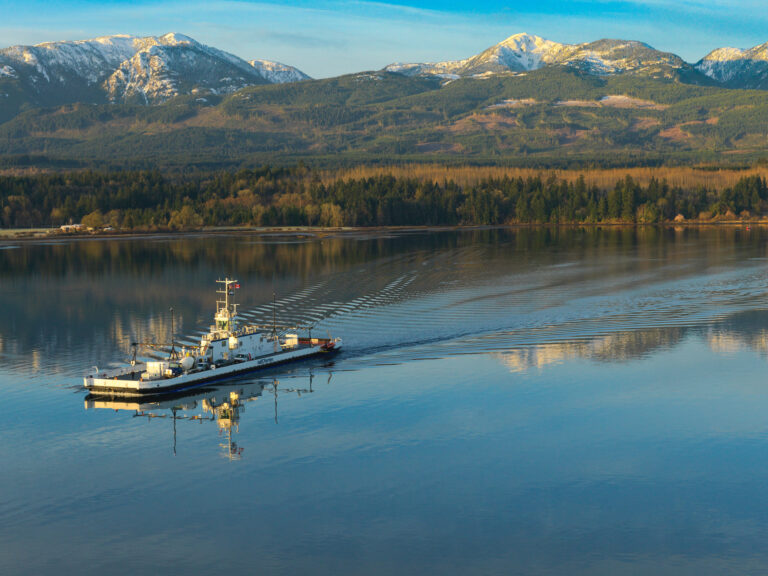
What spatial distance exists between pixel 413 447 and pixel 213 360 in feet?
83.6

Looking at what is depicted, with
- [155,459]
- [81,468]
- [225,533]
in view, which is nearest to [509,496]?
[225,533]

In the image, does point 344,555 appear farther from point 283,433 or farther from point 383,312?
point 383,312

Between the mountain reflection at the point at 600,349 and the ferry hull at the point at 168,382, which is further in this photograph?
the mountain reflection at the point at 600,349

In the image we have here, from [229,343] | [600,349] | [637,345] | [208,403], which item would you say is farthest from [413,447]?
[637,345]

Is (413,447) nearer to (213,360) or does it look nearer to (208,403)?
(208,403)

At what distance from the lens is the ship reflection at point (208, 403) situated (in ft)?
199

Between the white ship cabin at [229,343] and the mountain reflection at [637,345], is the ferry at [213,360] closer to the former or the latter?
the white ship cabin at [229,343]

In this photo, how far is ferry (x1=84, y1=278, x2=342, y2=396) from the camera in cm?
6644

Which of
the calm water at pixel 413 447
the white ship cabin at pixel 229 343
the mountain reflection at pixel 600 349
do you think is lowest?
the calm water at pixel 413 447

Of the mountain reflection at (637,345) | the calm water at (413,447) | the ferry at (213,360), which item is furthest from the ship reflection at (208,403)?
the mountain reflection at (637,345)

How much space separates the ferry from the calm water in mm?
1537

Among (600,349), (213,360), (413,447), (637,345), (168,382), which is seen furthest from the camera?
(637,345)

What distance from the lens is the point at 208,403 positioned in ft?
214

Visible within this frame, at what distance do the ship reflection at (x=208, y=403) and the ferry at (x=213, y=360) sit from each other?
0.94 m
